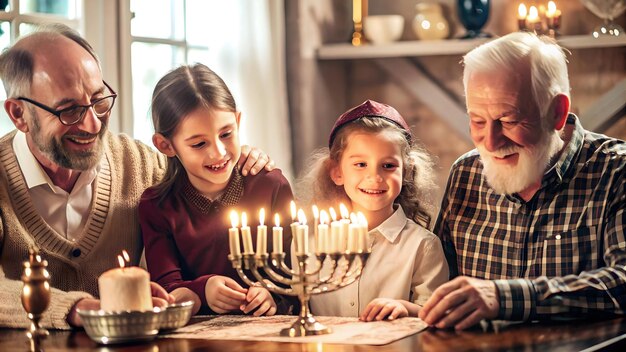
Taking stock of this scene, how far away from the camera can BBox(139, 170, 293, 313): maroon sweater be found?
2.76m

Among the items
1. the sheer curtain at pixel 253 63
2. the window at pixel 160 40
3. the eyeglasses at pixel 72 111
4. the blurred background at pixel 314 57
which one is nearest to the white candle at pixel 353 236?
the eyeglasses at pixel 72 111

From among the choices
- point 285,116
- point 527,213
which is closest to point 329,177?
point 527,213

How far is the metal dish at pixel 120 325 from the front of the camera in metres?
2.19

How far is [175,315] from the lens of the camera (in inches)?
90.0

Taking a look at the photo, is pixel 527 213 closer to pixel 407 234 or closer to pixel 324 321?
pixel 407 234

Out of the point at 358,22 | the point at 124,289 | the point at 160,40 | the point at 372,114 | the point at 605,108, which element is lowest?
the point at 124,289

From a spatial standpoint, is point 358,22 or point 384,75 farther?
point 384,75

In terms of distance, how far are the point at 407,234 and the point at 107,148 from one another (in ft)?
2.93

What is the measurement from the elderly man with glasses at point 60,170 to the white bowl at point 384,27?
8.61 feet

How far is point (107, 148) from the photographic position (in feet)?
9.83

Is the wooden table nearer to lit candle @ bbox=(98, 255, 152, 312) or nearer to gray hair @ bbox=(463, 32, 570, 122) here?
lit candle @ bbox=(98, 255, 152, 312)

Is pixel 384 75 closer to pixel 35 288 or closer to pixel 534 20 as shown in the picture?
pixel 534 20

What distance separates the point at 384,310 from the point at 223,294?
41 cm

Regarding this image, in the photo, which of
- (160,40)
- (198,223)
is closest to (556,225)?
(198,223)
